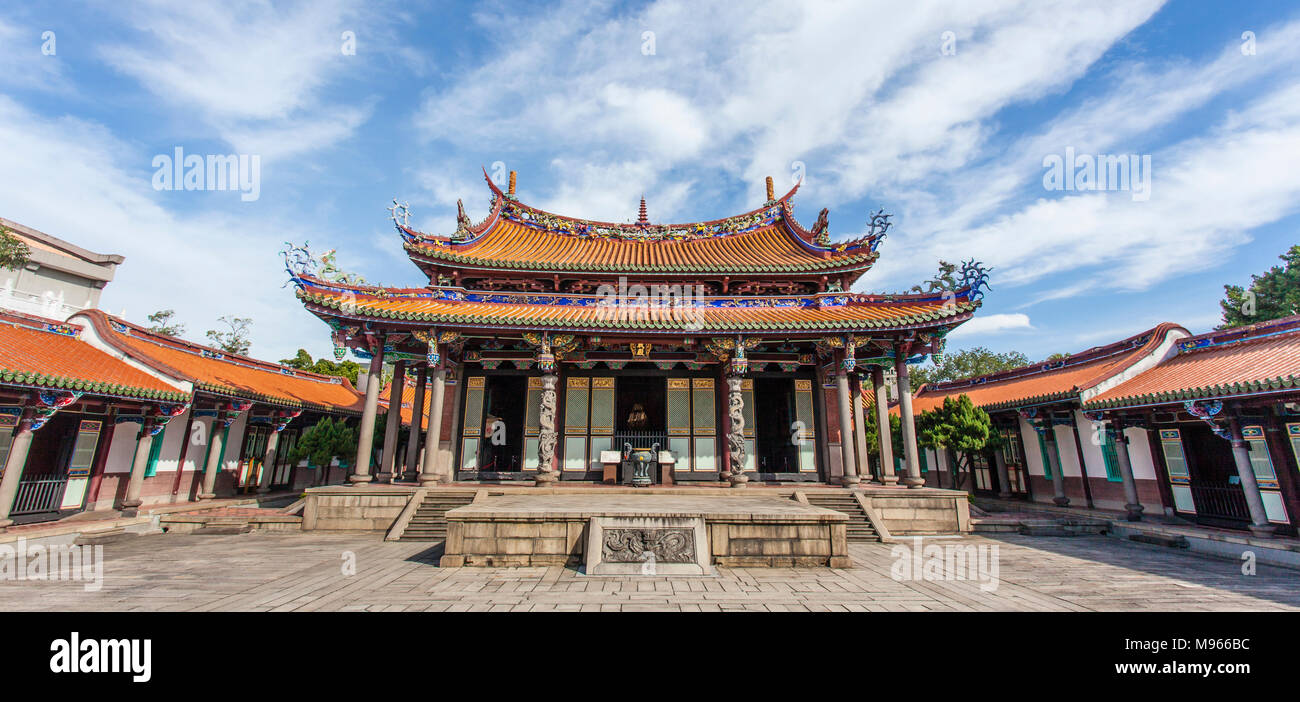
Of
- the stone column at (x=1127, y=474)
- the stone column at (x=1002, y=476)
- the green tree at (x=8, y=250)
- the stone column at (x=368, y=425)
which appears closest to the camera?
the stone column at (x=368, y=425)

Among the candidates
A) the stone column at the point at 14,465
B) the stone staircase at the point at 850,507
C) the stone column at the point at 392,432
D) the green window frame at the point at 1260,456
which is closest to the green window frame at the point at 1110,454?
the green window frame at the point at 1260,456

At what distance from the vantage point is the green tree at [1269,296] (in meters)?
24.4

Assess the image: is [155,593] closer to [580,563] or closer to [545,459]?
[580,563]

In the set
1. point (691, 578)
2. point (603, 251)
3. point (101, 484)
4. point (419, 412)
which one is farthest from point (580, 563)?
point (101, 484)

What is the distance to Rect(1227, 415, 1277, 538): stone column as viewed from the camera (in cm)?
936

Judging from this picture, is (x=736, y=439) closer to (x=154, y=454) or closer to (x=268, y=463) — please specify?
(x=154, y=454)

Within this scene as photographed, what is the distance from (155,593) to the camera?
5.91 meters

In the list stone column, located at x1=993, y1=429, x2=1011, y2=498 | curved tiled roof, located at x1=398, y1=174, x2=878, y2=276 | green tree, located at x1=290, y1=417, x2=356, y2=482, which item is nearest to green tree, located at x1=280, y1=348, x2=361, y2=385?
green tree, located at x1=290, y1=417, x2=356, y2=482

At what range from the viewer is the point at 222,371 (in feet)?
51.5

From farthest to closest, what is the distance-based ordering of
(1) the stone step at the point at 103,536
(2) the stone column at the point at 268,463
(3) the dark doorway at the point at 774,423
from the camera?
(2) the stone column at the point at 268,463 < (3) the dark doorway at the point at 774,423 < (1) the stone step at the point at 103,536

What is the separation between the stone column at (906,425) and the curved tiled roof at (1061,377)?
4.00 m

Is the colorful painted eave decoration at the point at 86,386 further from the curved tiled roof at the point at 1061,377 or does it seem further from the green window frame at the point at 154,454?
the curved tiled roof at the point at 1061,377

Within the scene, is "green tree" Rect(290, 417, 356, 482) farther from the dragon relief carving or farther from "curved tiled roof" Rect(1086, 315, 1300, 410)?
"curved tiled roof" Rect(1086, 315, 1300, 410)

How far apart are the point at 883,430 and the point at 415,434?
41.1 feet
